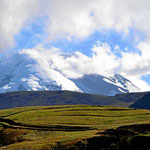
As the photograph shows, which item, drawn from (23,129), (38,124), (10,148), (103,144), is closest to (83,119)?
(38,124)

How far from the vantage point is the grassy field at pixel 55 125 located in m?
70.9

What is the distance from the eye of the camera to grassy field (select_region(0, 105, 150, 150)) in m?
70.9

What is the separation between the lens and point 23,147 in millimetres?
66125

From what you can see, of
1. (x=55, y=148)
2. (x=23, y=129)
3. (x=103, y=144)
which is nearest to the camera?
(x=103, y=144)

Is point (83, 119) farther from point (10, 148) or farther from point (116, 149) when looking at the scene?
point (116, 149)

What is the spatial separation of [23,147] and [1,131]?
3471 centimetres

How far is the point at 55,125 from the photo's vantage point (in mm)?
97812

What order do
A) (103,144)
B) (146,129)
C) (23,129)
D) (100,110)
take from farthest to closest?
(100,110), (23,129), (146,129), (103,144)

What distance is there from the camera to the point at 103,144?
2244 inches

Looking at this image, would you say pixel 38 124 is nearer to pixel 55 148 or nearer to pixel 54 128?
pixel 54 128

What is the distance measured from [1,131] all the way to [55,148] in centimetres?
4243

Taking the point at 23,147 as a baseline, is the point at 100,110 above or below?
above

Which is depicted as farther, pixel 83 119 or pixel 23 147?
pixel 83 119

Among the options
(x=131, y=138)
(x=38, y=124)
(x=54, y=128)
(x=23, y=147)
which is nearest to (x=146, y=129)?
(x=131, y=138)
